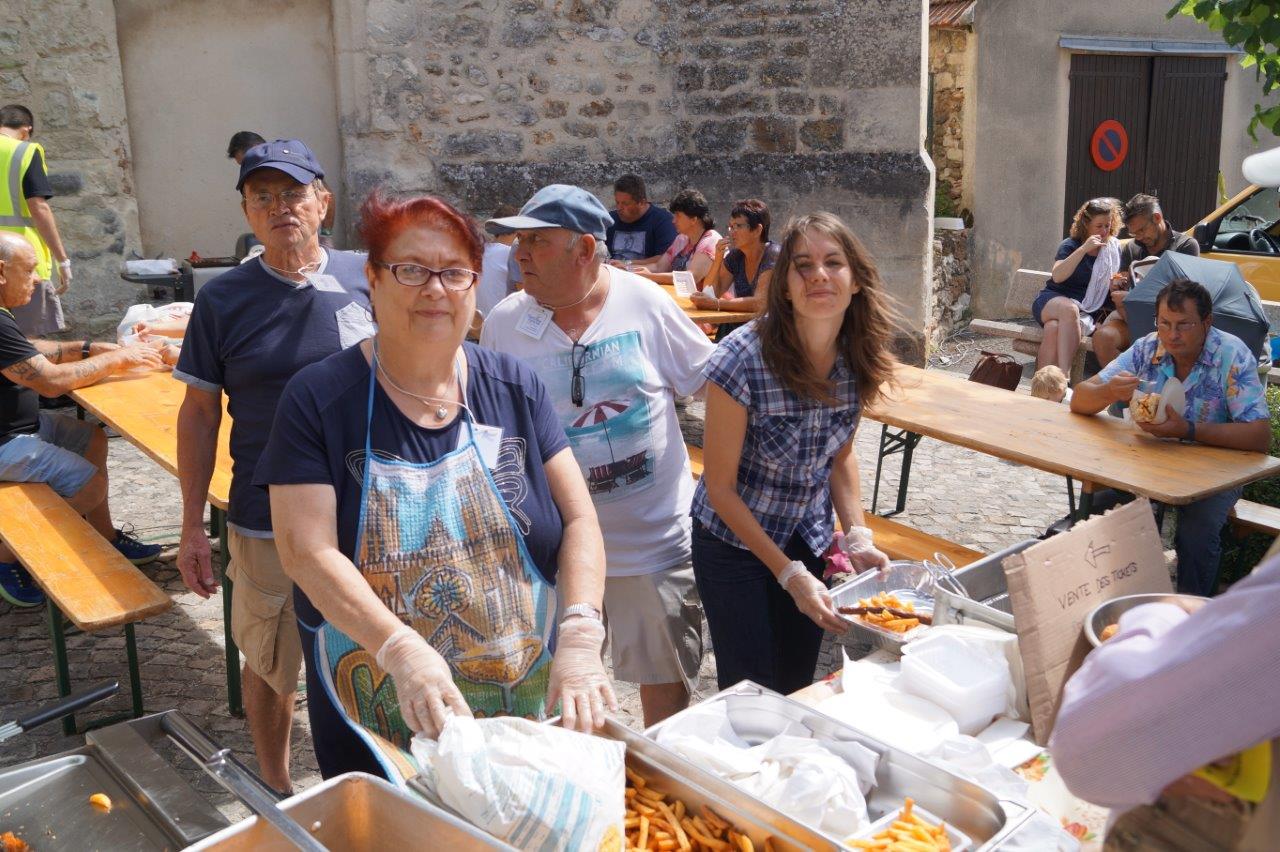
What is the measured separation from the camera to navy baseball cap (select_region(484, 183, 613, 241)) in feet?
9.93

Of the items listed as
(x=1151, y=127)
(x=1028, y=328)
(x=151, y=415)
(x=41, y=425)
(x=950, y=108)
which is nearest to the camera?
(x=151, y=415)

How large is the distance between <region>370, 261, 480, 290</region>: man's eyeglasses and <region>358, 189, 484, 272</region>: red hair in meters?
0.04

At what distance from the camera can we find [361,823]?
5.80 ft

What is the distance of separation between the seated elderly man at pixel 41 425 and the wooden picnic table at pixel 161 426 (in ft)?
0.35

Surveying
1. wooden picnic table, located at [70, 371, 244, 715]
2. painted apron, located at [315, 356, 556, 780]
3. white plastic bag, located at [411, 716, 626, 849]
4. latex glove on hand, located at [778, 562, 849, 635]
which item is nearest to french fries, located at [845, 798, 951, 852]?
white plastic bag, located at [411, 716, 626, 849]

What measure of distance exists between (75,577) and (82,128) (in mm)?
5151

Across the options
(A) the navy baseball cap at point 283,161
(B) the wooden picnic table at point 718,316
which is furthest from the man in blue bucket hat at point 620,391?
(B) the wooden picnic table at point 718,316

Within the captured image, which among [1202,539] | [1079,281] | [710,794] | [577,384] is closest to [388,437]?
[710,794]

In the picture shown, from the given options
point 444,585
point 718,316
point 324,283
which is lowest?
point 718,316

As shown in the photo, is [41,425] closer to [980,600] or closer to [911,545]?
[911,545]

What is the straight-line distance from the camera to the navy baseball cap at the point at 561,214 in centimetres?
303

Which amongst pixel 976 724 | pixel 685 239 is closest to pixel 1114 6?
pixel 685 239

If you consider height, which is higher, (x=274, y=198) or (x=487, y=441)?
(x=274, y=198)

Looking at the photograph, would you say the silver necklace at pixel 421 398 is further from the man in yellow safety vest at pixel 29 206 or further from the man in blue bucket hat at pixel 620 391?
the man in yellow safety vest at pixel 29 206
